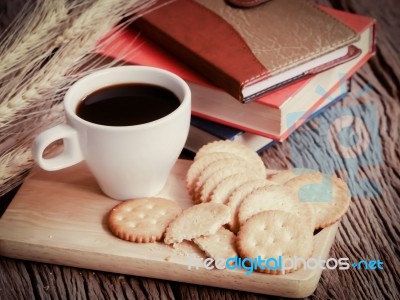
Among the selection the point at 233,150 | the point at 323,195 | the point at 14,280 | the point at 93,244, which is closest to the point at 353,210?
the point at 323,195

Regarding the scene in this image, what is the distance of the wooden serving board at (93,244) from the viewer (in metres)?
0.91

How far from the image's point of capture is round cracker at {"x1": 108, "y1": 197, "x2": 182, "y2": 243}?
0.95 metres

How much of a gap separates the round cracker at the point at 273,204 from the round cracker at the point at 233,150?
11 centimetres

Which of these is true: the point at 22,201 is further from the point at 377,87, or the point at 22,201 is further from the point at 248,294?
the point at 377,87

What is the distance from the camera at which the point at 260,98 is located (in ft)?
3.84

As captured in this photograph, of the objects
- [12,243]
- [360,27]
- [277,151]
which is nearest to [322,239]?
[277,151]

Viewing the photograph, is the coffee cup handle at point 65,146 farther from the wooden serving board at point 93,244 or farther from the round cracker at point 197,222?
the round cracker at point 197,222

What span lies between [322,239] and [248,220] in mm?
119

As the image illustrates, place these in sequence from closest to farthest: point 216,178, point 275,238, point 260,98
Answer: point 275,238 → point 216,178 → point 260,98

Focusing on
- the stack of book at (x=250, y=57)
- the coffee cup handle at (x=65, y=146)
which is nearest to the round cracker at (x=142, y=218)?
the coffee cup handle at (x=65, y=146)

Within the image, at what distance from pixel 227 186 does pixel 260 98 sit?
0.77 ft

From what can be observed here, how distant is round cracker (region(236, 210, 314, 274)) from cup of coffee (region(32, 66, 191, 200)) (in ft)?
0.62

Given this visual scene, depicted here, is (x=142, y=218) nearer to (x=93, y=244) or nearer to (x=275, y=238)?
(x=93, y=244)

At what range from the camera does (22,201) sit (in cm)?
105
